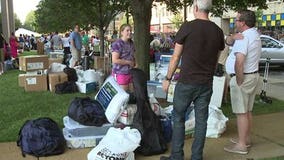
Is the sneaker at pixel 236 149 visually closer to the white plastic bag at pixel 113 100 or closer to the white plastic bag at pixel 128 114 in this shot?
the white plastic bag at pixel 128 114

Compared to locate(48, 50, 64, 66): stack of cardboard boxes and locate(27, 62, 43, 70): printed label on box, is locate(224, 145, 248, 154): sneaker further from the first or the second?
locate(48, 50, 64, 66): stack of cardboard boxes

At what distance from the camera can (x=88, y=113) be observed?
5.89m

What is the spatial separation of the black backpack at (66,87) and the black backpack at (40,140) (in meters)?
5.02

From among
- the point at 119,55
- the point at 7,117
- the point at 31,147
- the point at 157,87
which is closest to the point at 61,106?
the point at 7,117

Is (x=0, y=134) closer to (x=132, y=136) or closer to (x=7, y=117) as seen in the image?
(x=7, y=117)

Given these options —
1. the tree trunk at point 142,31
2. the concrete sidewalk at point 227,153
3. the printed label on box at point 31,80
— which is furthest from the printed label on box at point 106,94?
the printed label on box at point 31,80

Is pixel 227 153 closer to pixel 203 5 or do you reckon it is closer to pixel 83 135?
pixel 83 135

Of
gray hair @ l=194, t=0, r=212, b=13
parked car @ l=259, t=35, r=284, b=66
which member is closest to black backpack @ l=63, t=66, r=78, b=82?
gray hair @ l=194, t=0, r=212, b=13

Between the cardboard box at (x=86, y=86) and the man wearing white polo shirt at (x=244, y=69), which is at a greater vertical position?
the man wearing white polo shirt at (x=244, y=69)

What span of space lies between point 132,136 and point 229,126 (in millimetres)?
2486

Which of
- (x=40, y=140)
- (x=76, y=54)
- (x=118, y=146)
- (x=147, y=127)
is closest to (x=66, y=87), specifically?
(x=76, y=54)

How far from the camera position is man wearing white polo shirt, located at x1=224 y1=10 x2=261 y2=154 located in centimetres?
525

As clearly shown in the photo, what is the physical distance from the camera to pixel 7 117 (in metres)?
7.83

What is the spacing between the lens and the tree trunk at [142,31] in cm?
942
